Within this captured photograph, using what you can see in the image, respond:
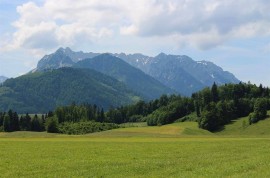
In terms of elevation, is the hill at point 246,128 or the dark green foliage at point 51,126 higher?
the dark green foliage at point 51,126

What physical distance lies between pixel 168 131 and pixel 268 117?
64.2 meters

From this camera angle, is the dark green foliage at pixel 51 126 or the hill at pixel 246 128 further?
the dark green foliage at pixel 51 126

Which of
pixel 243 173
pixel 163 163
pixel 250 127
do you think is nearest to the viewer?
pixel 243 173

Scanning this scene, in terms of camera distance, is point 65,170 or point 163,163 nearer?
point 65,170

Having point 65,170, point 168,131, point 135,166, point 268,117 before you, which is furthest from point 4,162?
point 268,117

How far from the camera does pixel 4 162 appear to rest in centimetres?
4294

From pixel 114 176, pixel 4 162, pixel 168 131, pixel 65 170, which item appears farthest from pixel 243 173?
pixel 168 131

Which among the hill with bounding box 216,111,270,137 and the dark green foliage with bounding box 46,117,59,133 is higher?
the dark green foliage with bounding box 46,117,59,133

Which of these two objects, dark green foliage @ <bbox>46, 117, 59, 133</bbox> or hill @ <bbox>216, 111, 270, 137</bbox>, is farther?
dark green foliage @ <bbox>46, 117, 59, 133</bbox>

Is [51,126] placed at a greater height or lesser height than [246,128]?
greater

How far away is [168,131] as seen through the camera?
161250 mm

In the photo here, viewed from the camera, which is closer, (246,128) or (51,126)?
(246,128)

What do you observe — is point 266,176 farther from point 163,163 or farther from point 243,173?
point 163,163

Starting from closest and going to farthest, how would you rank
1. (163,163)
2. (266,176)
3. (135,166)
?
1. (266,176)
2. (135,166)
3. (163,163)
